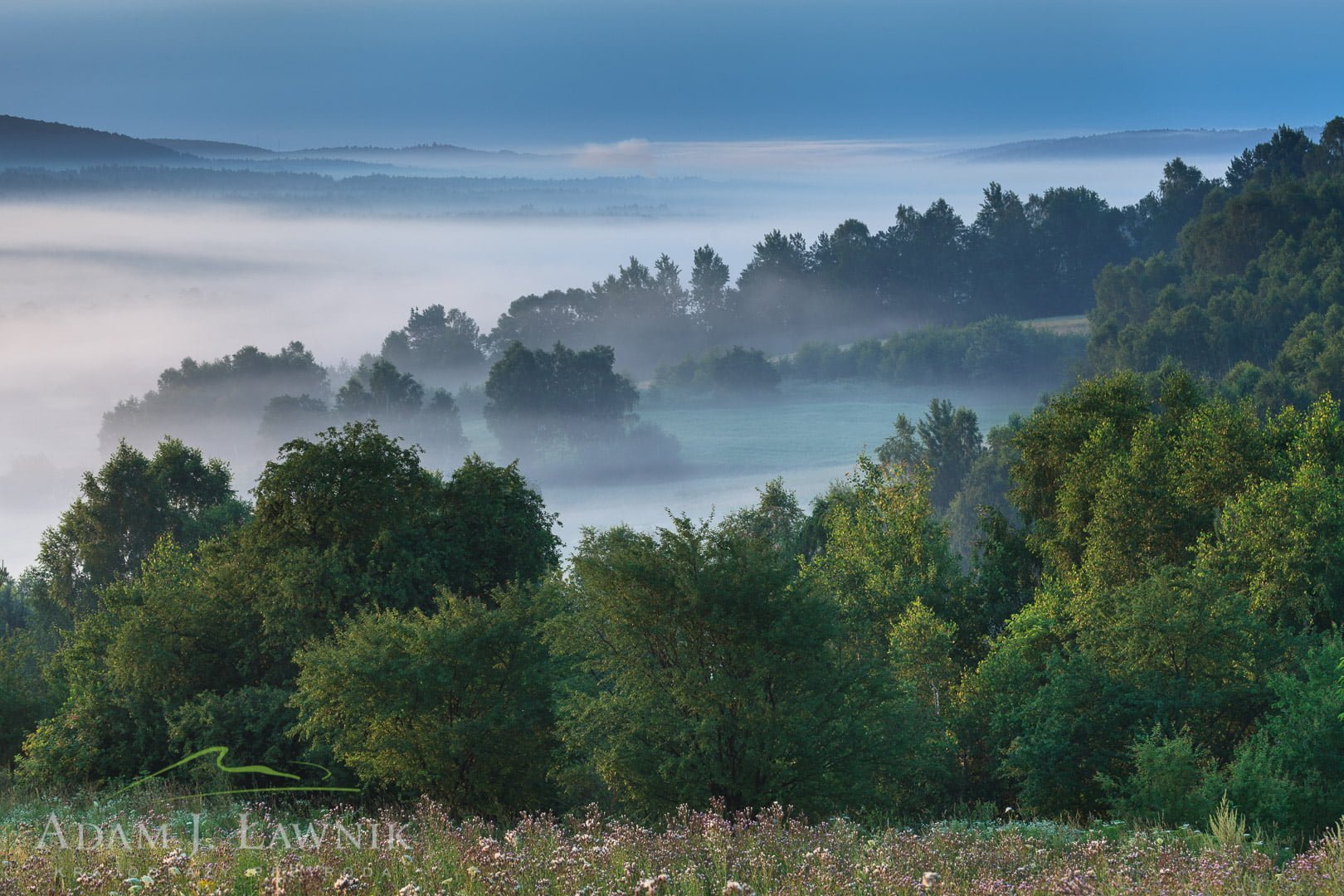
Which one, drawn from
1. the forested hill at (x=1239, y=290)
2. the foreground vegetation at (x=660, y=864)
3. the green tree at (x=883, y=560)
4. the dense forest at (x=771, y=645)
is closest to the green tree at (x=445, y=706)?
the dense forest at (x=771, y=645)

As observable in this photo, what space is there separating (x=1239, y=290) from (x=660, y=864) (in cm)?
17214

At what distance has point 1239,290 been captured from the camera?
166 m

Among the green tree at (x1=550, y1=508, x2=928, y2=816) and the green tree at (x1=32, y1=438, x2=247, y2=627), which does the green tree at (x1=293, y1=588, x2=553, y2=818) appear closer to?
the green tree at (x1=550, y1=508, x2=928, y2=816)

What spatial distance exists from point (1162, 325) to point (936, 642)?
124137mm

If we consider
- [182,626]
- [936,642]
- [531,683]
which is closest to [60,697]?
[182,626]

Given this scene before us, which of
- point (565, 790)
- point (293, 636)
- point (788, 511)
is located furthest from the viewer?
point (788, 511)

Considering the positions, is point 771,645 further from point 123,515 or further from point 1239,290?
point 1239,290

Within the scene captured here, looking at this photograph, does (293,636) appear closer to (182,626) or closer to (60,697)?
(182,626)

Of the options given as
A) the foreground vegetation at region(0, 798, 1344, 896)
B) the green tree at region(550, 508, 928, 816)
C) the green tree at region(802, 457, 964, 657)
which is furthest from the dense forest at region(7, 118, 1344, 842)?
the foreground vegetation at region(0, 798, 1344, 896)

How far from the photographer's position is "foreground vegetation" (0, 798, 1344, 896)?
10.3 m

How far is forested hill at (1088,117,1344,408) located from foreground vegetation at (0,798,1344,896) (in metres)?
136

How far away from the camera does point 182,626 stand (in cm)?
4106

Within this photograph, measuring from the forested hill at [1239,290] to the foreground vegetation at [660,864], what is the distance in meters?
136

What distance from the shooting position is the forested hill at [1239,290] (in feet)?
521
